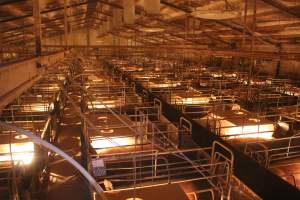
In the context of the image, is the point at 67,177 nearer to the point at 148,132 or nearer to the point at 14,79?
the point at 148,132

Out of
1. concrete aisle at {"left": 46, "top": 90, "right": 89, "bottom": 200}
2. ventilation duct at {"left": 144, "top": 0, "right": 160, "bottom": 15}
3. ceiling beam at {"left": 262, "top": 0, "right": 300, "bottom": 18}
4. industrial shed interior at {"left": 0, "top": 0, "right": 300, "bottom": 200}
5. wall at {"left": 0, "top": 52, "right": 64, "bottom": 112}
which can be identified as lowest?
concrete aisle at {"left": 46, "top": 90, "right": 89, "bottom": 200}

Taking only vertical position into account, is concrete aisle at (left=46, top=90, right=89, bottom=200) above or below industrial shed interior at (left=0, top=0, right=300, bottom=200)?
below

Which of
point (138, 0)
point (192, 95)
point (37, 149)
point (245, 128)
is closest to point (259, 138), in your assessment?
point (245, 128)

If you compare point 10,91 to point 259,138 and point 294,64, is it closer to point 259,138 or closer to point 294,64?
point 259,138

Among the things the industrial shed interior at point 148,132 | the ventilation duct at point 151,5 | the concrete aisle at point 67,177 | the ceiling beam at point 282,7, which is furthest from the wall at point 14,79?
the ceiling beam at point 282,7

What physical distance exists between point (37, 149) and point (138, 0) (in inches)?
335

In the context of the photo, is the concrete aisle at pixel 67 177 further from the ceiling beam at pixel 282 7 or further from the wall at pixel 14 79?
the ceiling beam at pixel 282 7

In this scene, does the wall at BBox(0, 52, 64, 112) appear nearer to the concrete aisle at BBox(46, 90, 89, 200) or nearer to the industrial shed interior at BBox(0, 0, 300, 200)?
the industrial shed interior at BBox(0, 0, 300, 200)

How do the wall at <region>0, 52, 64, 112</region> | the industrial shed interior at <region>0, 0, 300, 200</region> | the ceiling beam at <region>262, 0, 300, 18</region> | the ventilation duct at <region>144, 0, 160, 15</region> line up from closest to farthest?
the wall at <region>0, 52, 64, 112</region> → the industrial shed interior at <region>0, 0, 300, 200</region> → the ventilation duct at <region>144, 0, 160, 15</region> → the ceiling beam at <region>262, 0, 300, 18</region>

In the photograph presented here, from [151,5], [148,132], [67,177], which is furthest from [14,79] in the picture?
[151,5]

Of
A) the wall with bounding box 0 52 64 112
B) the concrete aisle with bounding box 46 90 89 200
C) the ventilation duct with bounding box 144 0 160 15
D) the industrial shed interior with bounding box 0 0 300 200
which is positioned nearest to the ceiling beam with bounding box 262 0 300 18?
the industrial shed interior with bounding box 0 0 300 200

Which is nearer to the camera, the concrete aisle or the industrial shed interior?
the industrial shed interior

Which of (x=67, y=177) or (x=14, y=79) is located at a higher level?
(x=14, y=79)

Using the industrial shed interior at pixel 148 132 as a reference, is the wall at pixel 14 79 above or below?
above
